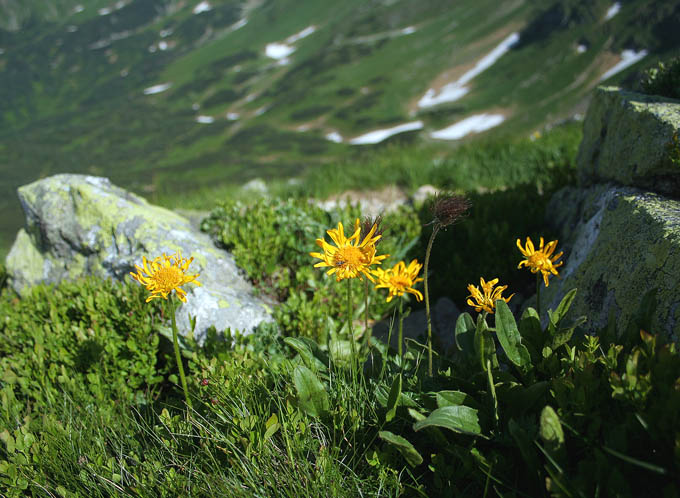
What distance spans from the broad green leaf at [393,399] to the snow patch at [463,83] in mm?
86887

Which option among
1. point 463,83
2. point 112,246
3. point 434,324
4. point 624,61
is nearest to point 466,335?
point 434,324

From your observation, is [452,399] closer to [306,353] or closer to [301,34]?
[306,353]

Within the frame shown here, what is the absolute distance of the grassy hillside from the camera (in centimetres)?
6200

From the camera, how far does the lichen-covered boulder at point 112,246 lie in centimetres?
390

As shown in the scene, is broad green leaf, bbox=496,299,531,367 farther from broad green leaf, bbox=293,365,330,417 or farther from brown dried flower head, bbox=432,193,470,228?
broad green leaf, bbox=293,365,330,417

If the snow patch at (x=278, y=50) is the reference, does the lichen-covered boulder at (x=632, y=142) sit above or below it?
below

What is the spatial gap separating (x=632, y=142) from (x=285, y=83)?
148064 millimetres

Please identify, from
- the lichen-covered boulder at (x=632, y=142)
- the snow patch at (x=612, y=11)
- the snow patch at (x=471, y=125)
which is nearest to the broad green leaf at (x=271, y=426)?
the lichen-covered boulder at (x=632, y=142)

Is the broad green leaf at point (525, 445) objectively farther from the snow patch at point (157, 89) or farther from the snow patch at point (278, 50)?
the snow patch at point (157, 89)

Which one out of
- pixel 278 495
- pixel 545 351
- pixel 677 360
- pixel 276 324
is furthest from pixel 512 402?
pixel 276 324

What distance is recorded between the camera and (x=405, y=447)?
6.50 ft

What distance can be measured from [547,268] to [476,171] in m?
6.25

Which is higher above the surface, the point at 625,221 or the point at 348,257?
the point at 348,257

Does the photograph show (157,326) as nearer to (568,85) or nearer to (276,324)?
(276,324)
